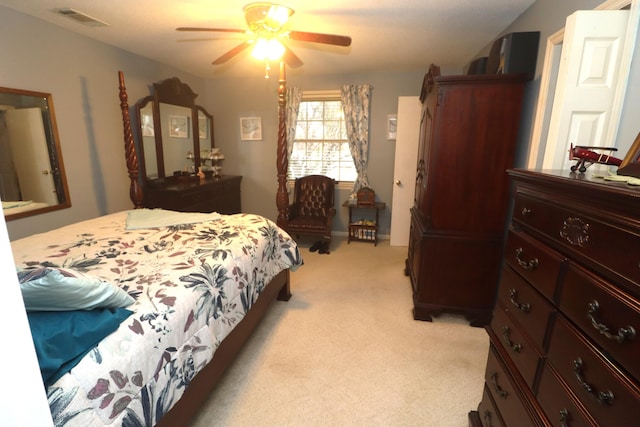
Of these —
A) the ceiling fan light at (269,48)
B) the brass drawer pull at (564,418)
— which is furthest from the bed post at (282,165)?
the brass drawer pull at (564,418)

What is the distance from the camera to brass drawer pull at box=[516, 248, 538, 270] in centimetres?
105

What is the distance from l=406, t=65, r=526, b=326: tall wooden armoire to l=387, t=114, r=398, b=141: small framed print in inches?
73.2

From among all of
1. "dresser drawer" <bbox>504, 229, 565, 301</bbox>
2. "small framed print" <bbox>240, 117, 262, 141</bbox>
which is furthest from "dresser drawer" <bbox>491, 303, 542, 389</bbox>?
"small framed print" <bbox>240, 117, 262, 141</bbox>

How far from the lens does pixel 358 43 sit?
3096 mm

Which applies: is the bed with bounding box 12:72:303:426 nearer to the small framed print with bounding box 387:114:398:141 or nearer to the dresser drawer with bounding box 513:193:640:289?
the dresser drawer with bounding box 513:193:640:289

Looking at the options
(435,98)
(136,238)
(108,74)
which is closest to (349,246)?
(435,98)

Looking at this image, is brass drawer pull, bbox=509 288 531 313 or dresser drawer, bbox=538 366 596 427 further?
brass drawer pull, bbox=509 288 531 313

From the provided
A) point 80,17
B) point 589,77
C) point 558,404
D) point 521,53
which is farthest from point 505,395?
point 80,17

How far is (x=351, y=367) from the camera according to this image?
80.4 inches

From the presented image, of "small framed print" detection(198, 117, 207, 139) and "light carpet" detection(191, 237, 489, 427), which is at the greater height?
"small framed print" detection(198, 117, 207, 139)

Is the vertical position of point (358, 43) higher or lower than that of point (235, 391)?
higher

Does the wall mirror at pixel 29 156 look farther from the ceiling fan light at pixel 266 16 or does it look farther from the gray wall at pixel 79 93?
the ceiling fan light at pixel 266 16

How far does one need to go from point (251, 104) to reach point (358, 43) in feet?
7.29

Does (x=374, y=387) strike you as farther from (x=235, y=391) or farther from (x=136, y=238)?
(x=136, y=238)
